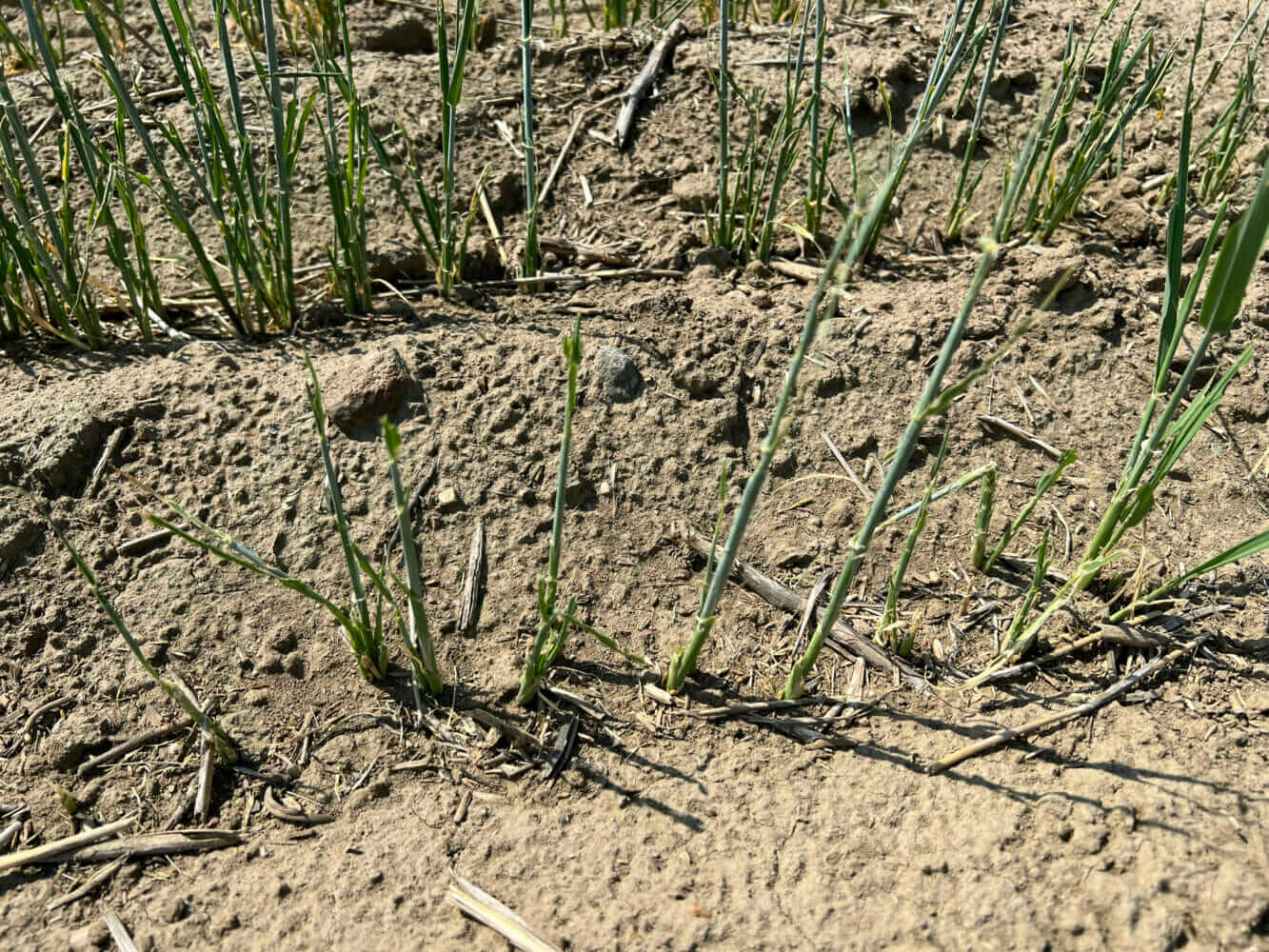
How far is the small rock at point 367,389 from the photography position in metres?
1.95

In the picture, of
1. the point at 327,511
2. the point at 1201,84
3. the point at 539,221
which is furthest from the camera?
the point at 1201,84

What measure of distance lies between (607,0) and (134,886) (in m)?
2.51

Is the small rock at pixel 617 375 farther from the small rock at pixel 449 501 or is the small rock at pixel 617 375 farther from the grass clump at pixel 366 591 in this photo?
the grass clump at pixel 366 591

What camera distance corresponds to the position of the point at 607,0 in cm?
295

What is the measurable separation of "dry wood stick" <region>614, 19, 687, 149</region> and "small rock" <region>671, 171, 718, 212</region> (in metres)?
0.21

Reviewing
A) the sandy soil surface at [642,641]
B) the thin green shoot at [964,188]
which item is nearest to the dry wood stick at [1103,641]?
the sandy soil surface at [642,641]

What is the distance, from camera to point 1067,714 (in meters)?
1.63

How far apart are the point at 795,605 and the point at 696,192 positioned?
1162mm

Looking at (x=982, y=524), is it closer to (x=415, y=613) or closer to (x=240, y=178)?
(x=415, y=613)

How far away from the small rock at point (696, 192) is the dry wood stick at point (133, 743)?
5.28 feet

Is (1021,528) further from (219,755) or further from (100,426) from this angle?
(100,426)

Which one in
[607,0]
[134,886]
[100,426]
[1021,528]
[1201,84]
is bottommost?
[134,886]

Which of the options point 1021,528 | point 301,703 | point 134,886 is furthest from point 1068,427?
point 134,886

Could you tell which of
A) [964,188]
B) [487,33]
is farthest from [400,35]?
[964,188]
